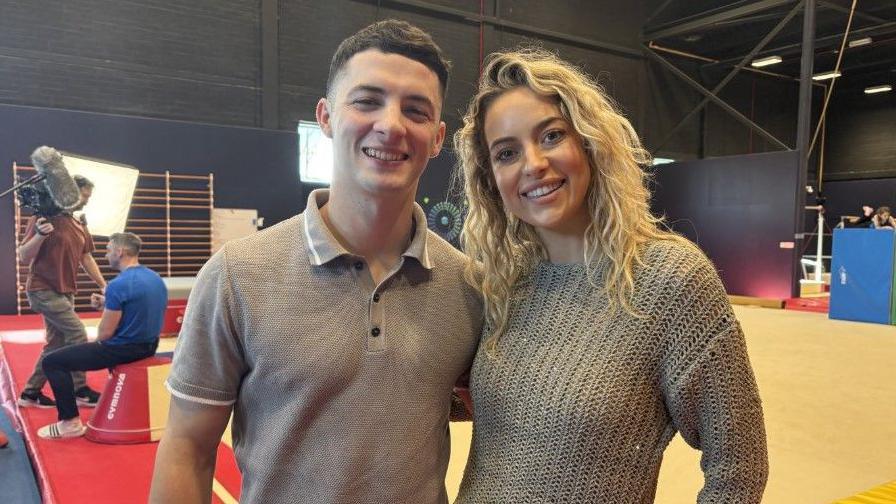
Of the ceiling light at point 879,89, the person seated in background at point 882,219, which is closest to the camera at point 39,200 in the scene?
the person seated in background at point 882,219

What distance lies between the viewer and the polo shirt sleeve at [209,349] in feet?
3.84

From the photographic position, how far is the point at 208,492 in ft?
4.09

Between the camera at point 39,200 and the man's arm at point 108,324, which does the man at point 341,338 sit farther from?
the camera at point 39,200

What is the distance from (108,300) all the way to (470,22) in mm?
9279

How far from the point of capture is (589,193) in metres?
1.40

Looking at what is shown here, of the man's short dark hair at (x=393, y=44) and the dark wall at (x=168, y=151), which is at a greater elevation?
the dark wall at (x=168, y=151)

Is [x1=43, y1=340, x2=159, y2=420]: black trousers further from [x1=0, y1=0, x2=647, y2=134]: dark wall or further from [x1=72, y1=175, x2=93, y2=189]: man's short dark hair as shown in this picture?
[x1=0, y1=0, x2=647, y2=134]: dark wall

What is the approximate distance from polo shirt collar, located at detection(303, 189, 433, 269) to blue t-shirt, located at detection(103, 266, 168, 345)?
282 centimetres

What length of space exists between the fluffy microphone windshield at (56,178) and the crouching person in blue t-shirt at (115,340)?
61 centimetres

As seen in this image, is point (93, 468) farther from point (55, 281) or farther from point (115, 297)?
point (55, 281)

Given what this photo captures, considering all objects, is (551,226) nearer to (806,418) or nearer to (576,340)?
(576,340)

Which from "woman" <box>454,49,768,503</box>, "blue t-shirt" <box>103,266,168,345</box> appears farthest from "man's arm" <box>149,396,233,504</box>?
"blue t-shirt" <box>103,266,168,345</box>

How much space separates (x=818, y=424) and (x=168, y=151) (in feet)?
26.7

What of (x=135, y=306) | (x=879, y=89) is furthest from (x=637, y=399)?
(x=879, y=89)
